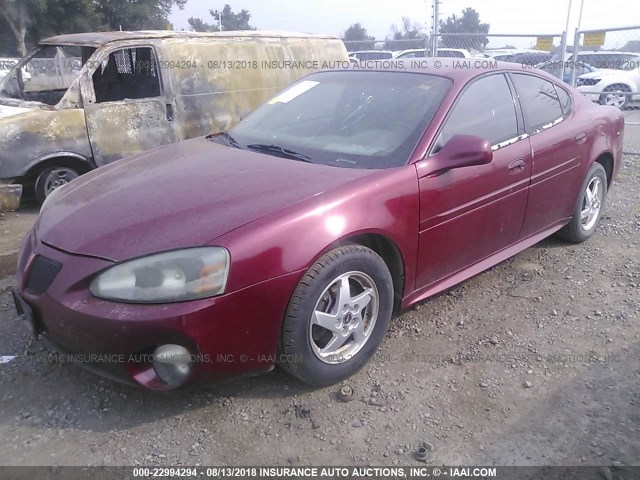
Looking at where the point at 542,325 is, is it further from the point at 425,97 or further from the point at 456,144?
the point at 425,97

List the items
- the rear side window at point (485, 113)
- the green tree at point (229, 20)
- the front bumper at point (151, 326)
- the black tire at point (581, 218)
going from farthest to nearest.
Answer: the green tree at point (229, 20), the black tire at point (581, 218), the rear side window at point (485, 113), the front bumper at point (151, 326)

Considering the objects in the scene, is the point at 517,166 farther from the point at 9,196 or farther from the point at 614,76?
the point at 614,76

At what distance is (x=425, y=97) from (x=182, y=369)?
205cm

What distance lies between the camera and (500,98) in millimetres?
3635

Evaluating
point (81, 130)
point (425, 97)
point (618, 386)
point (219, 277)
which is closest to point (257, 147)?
point (425, 97)

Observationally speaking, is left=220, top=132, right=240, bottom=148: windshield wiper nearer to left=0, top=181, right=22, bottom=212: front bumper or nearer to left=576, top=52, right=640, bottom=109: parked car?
left=0, top=181, right=22, bottom=212: front bumper

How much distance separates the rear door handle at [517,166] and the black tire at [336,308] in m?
1.20

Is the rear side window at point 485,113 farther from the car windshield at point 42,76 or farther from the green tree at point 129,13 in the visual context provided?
the green tree at point 129,13

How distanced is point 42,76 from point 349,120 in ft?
18.7

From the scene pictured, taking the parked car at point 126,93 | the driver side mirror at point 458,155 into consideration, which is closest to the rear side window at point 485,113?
the driver side mirror at point 458,155

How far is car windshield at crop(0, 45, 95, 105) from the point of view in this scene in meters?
6.22

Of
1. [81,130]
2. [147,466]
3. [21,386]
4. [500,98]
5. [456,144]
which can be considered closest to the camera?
[147,466]

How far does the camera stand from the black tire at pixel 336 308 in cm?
250

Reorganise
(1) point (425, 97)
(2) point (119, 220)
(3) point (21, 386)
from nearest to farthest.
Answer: (2) point (119, 220) < (3) point (21, 386) < (1) point (425, 97)
